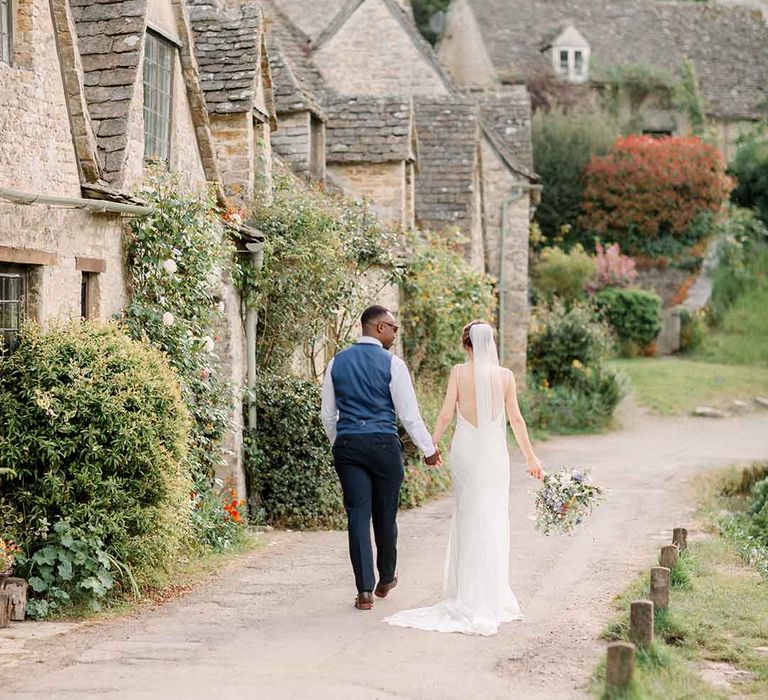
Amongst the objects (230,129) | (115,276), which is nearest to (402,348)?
(230,129)

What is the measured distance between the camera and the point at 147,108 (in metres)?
12.2

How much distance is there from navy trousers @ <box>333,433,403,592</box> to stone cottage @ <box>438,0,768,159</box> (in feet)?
110

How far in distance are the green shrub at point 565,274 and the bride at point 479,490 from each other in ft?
80.6

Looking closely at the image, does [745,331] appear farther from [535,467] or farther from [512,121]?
[535,467]

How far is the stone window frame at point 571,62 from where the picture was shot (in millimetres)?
42906

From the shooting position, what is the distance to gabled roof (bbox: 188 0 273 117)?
50.4 feet

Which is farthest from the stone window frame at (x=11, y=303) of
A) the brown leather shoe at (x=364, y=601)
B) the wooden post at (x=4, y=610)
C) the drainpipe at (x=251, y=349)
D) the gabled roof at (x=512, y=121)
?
the gabled roof at (x=512, y=121)

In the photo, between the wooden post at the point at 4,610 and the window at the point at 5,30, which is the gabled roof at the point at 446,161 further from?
the wooden post at the point at 4,610

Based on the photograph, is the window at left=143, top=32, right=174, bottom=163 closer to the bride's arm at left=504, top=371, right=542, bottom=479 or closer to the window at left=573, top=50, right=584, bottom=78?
the bride's arm at left=504, top=371, right=542, bottom=479

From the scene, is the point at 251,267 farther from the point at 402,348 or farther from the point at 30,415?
the point at 402,348

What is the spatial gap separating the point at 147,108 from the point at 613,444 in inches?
546

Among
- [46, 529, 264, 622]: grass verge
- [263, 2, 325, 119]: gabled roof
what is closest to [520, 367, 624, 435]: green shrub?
[263, 2, 325, 119]: gabled roof

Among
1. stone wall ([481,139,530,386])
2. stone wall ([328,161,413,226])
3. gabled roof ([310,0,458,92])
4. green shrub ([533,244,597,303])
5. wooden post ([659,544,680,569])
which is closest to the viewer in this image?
wooden post ([659,544,680,569])

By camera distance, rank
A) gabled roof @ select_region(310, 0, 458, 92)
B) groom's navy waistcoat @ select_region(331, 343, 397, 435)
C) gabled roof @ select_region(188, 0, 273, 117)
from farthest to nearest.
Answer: gabled roof @ select_region(310, 0, 458, 92) → gabled roof @ select_region(188, 0, 273, 117) → groom's navy waistcoat @ select_region(331, 343, 397, 435)
